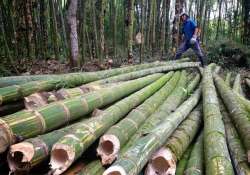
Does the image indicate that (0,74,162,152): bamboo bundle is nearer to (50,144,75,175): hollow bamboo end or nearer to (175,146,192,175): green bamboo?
(50,144,75,175): hollow bamboo end

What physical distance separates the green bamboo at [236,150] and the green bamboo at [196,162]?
0.98 feet

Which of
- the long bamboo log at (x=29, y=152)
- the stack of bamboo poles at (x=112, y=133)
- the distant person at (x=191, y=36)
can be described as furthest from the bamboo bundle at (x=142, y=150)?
the distant person at (x=191, y=36)

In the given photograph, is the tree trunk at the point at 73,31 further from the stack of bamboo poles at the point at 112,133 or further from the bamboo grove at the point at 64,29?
the stack of bamboo poles at the point at 112,133

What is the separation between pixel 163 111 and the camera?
389 cm

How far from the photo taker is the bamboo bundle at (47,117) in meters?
2.26

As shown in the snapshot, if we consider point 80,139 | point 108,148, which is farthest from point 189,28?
point 80,139

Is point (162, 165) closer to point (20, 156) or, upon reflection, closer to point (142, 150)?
point (142, 150)

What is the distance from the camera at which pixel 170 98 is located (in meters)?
4.53

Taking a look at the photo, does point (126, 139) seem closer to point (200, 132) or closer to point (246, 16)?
point (200, 132)

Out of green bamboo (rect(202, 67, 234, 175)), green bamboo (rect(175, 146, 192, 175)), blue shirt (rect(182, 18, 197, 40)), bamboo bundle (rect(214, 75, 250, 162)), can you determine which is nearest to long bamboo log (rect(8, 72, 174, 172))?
green bamboo (rect(175, 146, 192, 175))

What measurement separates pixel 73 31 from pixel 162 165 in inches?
204

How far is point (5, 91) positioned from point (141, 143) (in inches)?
63.0

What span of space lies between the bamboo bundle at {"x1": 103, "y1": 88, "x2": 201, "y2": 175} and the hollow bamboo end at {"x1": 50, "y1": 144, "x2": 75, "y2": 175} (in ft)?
1.18

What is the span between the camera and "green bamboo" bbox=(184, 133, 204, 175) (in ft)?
8.31
